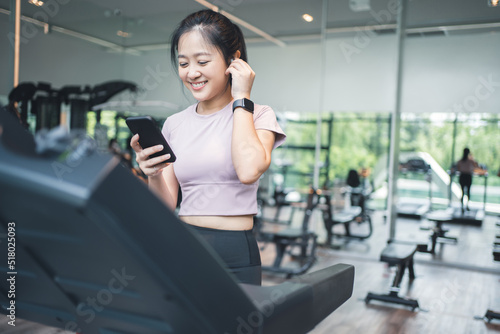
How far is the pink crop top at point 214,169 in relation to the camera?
0.91 m

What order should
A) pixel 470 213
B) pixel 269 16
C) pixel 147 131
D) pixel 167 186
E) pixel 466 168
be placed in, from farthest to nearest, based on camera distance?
pixel 269 16, pixel 470 213, pixel 466 168, pixel 167 186, pixel 147 131

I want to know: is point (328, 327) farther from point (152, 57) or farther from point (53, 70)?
point (152, 57)

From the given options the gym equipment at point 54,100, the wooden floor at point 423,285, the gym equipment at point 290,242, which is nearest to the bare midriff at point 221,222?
the wooden floor at point 423,285

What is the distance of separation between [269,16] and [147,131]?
557 cm

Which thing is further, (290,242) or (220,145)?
(290,242)

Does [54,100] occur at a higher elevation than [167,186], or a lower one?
higher

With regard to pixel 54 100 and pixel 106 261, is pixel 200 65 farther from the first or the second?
pixel 54 100

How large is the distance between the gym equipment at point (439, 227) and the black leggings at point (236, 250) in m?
4.98

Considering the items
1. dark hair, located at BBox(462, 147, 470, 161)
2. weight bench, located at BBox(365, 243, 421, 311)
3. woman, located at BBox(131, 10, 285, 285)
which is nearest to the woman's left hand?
woman, located at BBox(131, 10, 285, 285)

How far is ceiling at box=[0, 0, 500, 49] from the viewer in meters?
5.22

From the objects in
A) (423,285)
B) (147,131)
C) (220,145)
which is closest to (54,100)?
(423,285)

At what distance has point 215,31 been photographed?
34.6 inches

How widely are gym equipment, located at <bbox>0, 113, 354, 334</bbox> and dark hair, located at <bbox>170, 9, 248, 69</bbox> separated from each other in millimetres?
496

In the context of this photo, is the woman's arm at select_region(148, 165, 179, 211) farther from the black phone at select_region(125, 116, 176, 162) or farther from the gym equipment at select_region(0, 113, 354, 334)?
the gym equipment at select_region(0, 113, 354, 334)
